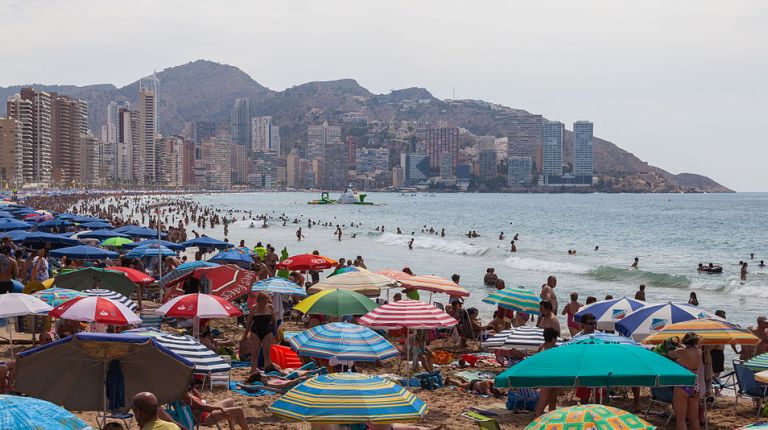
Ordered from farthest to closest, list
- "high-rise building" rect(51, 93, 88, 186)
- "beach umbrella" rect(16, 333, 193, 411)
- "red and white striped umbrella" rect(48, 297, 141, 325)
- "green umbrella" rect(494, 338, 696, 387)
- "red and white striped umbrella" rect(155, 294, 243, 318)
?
"high-rise building" rect(51, 93, 88, 186) → "red and white striped umbrella" rect(155, 294, 243, 318) → "red and white striped umbrella" rect(48, 297, 141, 325) → "green umbrella" rect(494, 338, 696, 387) → "beach umbrella" rect(16, 333, 193, 411)

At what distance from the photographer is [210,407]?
26.0ft

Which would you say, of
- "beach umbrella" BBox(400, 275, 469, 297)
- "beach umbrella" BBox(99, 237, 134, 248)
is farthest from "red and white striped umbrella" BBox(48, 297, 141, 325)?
"beach umbrella" BBox(99, 237, 134, 248)

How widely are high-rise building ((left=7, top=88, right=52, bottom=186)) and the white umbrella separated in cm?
14161

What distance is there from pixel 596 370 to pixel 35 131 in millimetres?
164563

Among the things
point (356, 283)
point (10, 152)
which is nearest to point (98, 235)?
point (356, 283)

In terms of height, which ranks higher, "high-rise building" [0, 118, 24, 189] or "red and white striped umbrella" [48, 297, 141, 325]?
"high-rise building" [0, 118, 24, 189]

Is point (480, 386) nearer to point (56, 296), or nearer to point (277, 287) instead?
point (277, 287)

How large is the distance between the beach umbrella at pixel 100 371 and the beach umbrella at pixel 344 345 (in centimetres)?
267

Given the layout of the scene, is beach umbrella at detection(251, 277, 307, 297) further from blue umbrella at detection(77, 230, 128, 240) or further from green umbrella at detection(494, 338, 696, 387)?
blue umbrella at detection(77, 230, 128, 240)

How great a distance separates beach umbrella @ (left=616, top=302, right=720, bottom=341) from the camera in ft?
35.3

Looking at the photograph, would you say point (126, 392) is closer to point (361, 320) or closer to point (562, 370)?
point (562, 370)

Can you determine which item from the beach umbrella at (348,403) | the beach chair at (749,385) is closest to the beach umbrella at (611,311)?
the beach chair at (749,385)

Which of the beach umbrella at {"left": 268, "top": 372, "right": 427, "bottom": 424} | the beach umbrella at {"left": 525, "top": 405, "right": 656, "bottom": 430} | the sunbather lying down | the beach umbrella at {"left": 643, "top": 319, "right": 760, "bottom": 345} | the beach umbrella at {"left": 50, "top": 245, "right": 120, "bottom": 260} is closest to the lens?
the beach umbrella at {"left": 525, "top": 405, "right": 656, "bottom": 430}

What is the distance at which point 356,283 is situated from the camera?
14.1 meters
